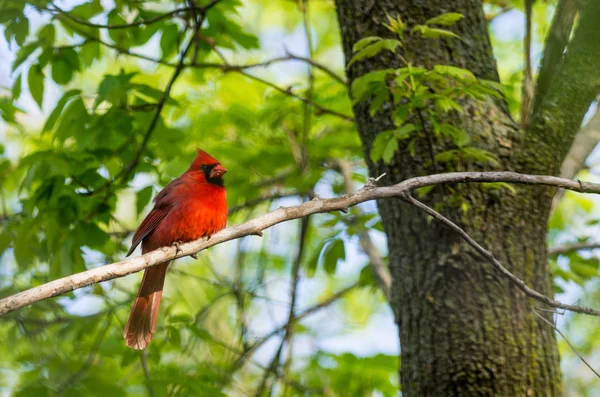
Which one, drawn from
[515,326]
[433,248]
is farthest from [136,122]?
[515,326]

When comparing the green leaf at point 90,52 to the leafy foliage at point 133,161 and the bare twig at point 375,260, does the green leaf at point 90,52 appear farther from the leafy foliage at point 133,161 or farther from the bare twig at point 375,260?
the bare twig at point 375,260

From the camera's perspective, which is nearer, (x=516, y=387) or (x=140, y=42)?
(x=516, y=387)

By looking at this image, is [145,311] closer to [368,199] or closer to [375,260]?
[375,260]

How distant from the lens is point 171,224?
3.99 metres

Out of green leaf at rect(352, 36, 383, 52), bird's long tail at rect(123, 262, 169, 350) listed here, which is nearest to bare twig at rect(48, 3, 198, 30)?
green leaf at rect(352, 36, 383, 52)

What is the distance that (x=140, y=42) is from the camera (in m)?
4.45

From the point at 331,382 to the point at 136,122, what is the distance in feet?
8.52

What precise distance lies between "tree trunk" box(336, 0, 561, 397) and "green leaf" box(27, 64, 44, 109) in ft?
6.02

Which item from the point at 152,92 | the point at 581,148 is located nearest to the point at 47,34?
the point at 152,92

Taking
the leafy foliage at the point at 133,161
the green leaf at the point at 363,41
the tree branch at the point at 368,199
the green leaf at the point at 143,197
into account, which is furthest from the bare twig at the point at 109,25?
the tree branch at the point at 368,199

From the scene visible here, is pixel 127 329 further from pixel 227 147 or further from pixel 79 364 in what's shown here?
pixel 227 147

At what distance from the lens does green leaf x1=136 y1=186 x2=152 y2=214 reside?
4.02 metres

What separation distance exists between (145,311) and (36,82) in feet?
4.89

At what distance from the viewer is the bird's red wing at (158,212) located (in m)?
4.09
